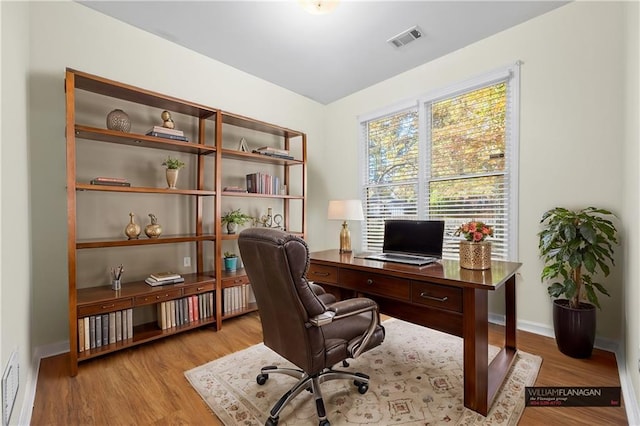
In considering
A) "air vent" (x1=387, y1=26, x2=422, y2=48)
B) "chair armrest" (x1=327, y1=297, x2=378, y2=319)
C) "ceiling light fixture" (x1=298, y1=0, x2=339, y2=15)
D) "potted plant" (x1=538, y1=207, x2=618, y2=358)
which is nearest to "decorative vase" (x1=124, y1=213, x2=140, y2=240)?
"chair armrest" (x1=327, y1=297, x2=378, y2=319)

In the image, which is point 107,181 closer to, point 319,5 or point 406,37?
point 319,5

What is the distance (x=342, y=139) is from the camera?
4395mm

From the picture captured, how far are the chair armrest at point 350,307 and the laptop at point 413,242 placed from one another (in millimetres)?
622

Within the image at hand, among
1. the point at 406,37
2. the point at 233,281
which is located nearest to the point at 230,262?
the point at 233,281

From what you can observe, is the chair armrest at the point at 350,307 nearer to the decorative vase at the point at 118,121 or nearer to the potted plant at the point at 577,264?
the potted plant at the point at 577,264

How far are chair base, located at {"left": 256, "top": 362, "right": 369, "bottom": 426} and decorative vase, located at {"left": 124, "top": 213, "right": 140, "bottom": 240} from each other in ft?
5.31

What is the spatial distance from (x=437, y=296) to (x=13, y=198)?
2.39m

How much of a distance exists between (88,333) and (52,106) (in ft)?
5.97

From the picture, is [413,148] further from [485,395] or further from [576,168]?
[485,395]

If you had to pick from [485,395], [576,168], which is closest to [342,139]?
[576,168]

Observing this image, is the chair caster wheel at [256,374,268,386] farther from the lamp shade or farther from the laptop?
the lamp shade

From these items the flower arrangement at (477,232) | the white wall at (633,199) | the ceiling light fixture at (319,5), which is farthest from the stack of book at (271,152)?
the white wall at (633,199)

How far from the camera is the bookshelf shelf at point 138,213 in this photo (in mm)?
2217

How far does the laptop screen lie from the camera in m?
2.31
